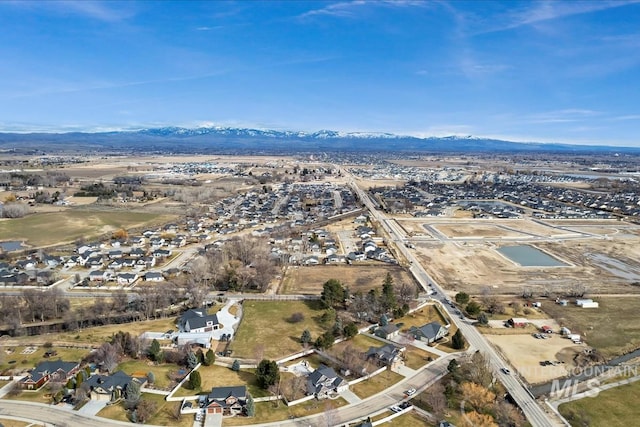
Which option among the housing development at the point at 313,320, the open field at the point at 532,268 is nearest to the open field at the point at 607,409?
the housing development at the point at 313,320

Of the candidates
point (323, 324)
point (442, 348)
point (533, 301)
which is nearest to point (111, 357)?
point (323, 324)

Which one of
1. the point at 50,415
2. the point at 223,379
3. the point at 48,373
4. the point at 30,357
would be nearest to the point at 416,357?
the point at 223,379

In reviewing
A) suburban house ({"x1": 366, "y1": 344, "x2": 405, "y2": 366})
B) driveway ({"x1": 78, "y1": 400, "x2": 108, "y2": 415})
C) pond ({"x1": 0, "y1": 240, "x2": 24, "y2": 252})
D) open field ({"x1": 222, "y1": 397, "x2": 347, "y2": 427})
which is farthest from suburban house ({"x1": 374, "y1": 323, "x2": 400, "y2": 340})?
pond ({"x1": 0, "y1": 240, "x2": 24, "y2": 252})

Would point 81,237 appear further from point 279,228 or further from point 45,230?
point 279,228

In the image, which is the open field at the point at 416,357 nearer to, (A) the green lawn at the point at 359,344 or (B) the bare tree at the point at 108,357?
(A) the green lawn at the point at 359,344

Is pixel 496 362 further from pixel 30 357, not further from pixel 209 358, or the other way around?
pixel 30 357

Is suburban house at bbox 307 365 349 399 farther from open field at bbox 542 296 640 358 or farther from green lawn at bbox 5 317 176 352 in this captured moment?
open field at bbox 542 296 640 358
